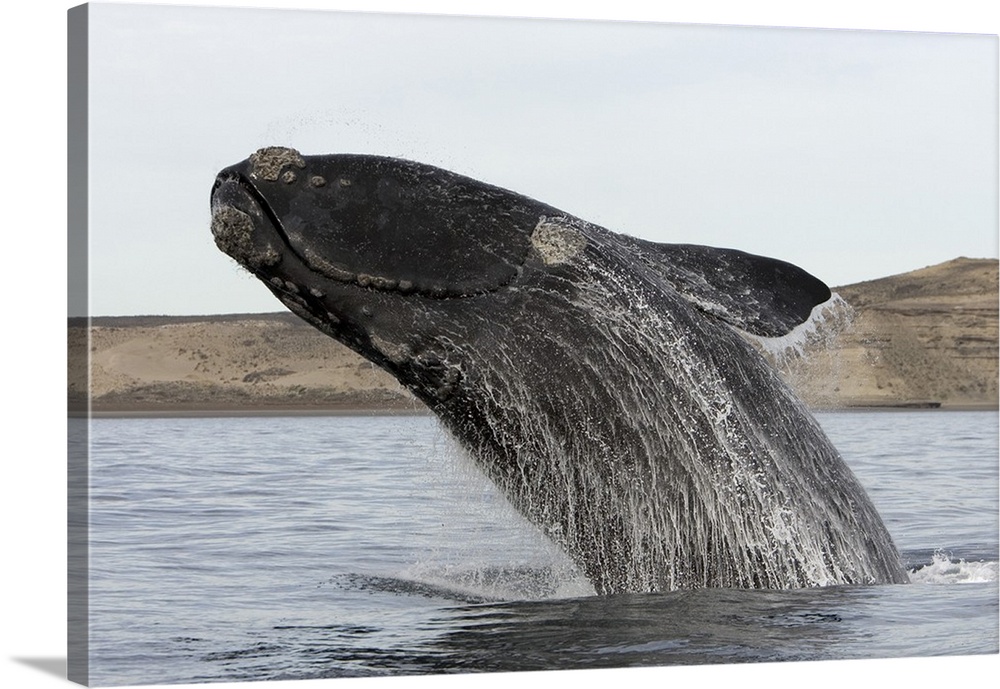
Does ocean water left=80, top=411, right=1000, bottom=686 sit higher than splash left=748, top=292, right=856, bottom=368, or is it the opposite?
splash left=748, top=292, right=856, bottom=368

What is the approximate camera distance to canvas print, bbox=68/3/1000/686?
9.36 metres

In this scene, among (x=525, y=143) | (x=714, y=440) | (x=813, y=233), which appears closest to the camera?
(x=714, y=440)

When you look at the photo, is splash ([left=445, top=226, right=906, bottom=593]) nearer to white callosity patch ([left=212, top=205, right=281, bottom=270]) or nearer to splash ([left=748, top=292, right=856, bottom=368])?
splash ([left=748, top=292, right=856, bottom=368])

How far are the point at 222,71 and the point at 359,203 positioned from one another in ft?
14.1

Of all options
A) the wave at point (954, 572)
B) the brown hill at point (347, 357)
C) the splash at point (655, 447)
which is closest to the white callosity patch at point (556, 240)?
the splash at point (655, 447)

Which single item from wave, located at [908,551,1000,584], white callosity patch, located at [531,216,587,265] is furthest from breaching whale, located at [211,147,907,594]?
wave, located at [908,551,1000,584]

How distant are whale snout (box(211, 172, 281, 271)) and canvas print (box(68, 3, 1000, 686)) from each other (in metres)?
0.02

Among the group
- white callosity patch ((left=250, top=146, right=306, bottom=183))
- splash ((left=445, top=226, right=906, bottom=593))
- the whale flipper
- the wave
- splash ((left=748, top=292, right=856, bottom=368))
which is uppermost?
white callosity patch ((left=250, top=146, right=306, bottom=183))

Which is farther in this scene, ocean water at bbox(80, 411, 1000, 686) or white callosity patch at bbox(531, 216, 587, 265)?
ocean water at bbox(80, 411, 1000, 686)

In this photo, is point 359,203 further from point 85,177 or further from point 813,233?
point 813,233

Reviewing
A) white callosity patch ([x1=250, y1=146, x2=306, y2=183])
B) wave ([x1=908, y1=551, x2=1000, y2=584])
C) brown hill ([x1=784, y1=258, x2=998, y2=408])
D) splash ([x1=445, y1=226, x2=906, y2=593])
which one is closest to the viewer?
white callosity patch ([x1=250, y1=146, x2=306, y2=183])

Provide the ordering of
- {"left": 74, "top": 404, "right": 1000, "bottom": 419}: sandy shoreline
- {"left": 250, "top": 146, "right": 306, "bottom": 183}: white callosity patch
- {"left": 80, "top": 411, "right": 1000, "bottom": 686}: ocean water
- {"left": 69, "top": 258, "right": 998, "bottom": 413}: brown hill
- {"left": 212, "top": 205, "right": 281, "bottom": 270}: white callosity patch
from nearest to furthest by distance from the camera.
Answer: {"left": 212, "top": 205, "right": 281, "bottom": 270}: white callosity patch → {"left": 250, "top": 146, "right": 306, "bottom": 183}: white callosity patch → {"left": 80, "top": 411, "right": 1000, "bottom": 686}: ocean water → {"left": 74, "top": 404, "right": 1000, "bottom": 419}: sandy shoreline → {"left": 69, "top": 258, "right": 998, "bottom": 413}: brown hill

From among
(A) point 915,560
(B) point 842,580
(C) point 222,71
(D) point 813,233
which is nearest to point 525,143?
(D) point 813,233

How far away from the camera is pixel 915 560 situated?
43.2 feet
